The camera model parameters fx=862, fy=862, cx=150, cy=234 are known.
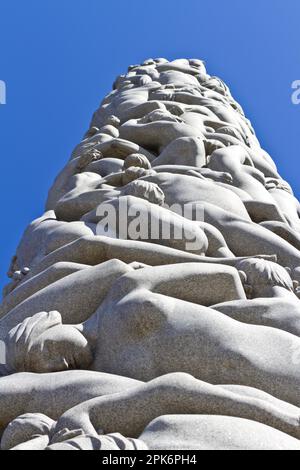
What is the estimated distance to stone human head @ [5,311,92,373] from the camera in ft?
14.3

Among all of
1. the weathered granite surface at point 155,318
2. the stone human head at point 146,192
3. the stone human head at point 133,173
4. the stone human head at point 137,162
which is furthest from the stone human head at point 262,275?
the stone human head at point 137,162

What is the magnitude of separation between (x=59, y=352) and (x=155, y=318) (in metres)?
0.52

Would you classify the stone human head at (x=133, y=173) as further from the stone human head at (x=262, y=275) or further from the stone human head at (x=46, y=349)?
the stone human head at (x=46, y=349)

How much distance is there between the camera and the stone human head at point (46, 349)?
436 cm

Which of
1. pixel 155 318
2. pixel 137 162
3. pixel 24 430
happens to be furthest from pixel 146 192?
pixel 24 430

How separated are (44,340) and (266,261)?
5.46 ft

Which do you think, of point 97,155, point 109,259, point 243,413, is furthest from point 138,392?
point 97,155

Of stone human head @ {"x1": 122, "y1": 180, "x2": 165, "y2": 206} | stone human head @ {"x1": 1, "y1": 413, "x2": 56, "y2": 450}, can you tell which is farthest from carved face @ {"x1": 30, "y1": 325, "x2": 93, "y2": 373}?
stone human head @ {"x1": 122, "y1": 180, "x2": 165, "y2": 206}

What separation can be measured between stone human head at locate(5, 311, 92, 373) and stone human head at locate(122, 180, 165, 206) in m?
2.13

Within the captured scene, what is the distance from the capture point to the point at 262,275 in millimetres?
5211

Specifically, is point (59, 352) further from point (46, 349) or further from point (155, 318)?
point (155, 318)

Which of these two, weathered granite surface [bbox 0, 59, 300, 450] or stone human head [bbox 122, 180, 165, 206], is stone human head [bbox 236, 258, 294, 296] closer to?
weathered granite surface [bbox 0, 59, 300, 450]

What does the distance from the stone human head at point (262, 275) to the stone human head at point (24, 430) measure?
188 cm
